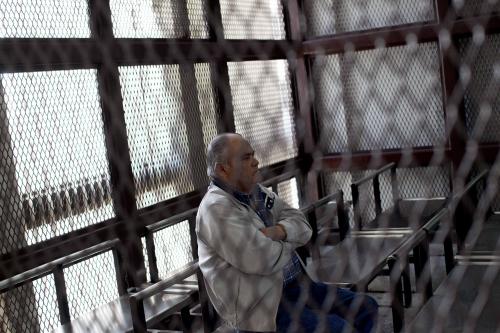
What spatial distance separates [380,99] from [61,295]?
233cm

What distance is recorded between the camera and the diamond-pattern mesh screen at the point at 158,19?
3.05 metres

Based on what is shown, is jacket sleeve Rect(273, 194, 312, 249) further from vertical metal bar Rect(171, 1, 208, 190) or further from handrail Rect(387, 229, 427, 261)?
vertical metal bar Rect(171, 1, 208, 190)

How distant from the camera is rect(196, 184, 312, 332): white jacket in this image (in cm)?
194

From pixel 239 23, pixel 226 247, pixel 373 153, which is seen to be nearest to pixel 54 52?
pixel 226 247

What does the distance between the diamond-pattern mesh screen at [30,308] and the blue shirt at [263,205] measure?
38.5 inches

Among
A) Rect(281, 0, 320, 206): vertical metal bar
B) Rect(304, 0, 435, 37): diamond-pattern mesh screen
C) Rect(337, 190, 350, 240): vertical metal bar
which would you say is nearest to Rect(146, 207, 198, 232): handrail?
Rect(337, 190, 350, 240): vertical metal bar

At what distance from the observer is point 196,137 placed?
3469 mm

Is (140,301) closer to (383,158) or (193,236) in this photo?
(193,236)

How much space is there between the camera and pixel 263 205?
7.13ft

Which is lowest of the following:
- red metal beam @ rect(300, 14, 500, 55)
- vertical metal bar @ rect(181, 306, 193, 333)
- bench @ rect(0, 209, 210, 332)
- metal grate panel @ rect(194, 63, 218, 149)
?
vertical metal bar @ rect(181, 306, 193, 333)

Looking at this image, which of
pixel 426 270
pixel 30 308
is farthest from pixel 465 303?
pixel 30 308

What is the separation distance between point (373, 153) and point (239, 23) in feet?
3.67

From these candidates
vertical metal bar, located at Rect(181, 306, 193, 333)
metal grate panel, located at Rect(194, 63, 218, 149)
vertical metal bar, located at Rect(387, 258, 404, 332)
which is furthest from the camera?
metal grate panel, located at Rect(194, 63, 218, 149)

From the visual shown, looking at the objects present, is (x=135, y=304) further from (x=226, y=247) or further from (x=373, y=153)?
(x=373, y=153)
